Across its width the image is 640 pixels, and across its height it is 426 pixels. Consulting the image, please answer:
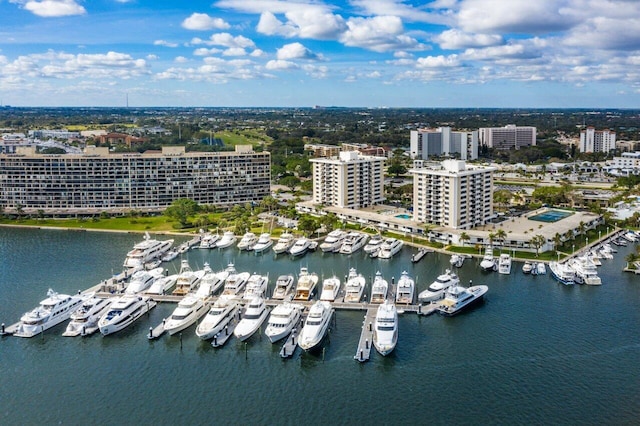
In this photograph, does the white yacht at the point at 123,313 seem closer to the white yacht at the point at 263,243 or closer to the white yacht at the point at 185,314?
the white yacht at the point at 185,314

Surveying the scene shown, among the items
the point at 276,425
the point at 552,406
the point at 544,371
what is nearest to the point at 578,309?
the point at 544,371

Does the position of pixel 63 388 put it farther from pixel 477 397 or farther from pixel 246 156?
pixel 246 156

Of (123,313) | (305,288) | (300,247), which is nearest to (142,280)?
(123,313)

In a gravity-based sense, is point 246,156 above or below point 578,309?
above

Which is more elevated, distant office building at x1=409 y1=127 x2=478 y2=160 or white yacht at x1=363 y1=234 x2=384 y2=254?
distant office building at x1=409 y1=127 x2=478 y2=160

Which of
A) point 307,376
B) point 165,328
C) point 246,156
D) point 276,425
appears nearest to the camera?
point 276,425

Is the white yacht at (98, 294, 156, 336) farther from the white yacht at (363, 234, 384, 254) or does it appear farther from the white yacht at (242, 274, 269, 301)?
the white yacht at (363, 234, 384, 254)

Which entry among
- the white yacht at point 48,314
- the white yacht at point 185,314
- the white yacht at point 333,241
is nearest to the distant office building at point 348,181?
the white yacht at point 333,241

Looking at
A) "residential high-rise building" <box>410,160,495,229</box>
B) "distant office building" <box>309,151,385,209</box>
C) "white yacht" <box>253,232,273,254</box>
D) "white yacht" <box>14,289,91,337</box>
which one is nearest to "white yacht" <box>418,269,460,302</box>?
"residential high-rise building" <box>410,160,495,229</box>
